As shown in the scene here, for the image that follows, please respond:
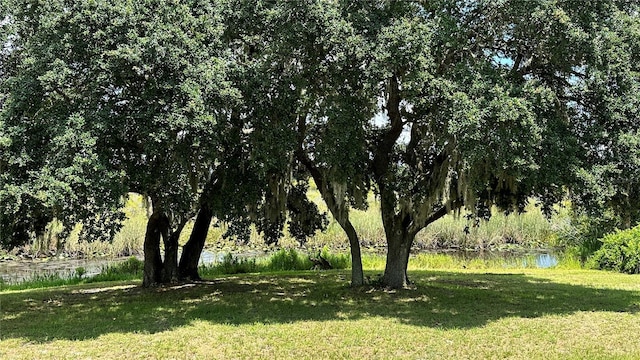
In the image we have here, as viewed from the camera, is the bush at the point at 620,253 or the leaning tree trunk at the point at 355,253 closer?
the leaning tree trunk at the point at 355,253

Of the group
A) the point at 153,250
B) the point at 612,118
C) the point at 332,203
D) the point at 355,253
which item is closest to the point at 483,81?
the point at 612,118

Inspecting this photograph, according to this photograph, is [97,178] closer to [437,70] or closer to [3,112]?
[3,112]

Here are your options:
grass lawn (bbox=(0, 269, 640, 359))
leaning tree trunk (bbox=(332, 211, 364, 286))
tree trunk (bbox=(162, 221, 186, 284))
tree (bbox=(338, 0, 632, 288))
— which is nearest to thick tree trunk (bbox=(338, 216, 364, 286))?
leaning tree trunk (bbox=(332, 211, 364, 286))

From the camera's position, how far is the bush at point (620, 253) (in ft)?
59.1

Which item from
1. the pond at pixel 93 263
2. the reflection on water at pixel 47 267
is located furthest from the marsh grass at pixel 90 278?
the pond at pixel 93 263

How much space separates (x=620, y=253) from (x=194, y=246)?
14.5 metres

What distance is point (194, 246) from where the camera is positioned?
15812mm

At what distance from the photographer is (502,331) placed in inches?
347

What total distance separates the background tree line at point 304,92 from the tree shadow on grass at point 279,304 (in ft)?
6.81

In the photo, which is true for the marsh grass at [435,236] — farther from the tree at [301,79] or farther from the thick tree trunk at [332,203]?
the tree at [301,79]

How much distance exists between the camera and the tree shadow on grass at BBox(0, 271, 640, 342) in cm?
984

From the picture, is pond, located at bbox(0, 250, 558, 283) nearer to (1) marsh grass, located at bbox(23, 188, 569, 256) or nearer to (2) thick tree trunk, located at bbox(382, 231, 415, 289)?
(1) marsh grass, located at bbox(23, 188, 569, 256)

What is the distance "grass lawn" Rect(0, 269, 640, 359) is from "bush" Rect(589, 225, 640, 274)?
10.9 feet

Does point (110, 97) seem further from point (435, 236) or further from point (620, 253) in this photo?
point (435, 236)
